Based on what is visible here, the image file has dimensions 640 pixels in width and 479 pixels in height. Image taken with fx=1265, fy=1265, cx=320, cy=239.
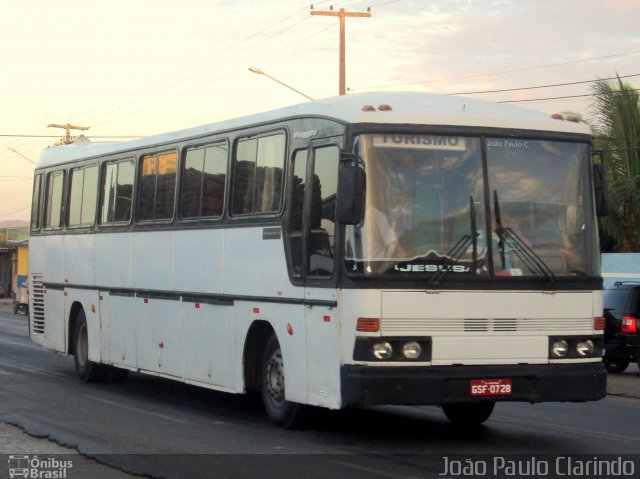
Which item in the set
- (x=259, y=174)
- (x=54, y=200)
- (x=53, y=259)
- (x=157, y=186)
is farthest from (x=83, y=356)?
(x=259, y=174)

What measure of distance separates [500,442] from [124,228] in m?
7.42

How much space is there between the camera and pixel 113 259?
59.7ft

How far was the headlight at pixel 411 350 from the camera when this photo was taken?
37.8 feet

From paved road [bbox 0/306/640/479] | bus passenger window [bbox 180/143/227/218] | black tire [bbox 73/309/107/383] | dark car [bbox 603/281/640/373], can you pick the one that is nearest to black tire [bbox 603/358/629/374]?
dark car [bbox 603/281/640/373]

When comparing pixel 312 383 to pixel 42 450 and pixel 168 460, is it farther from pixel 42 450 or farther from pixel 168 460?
pixel 42 450

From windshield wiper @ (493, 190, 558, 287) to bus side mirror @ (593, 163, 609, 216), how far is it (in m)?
0.91

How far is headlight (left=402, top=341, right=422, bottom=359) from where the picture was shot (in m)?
11.5

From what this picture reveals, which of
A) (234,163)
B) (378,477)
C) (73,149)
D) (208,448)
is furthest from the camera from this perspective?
(73,149)

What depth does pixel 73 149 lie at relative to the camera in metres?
20.7

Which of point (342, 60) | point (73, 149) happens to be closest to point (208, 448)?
point (73, 149)

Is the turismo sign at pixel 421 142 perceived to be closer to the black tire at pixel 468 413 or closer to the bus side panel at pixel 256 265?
the bus side panel at pixel 256 265

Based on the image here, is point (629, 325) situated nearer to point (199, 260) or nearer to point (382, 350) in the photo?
point (199, 260)

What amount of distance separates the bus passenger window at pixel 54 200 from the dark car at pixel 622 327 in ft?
32.5

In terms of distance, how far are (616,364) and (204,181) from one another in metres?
11.1
